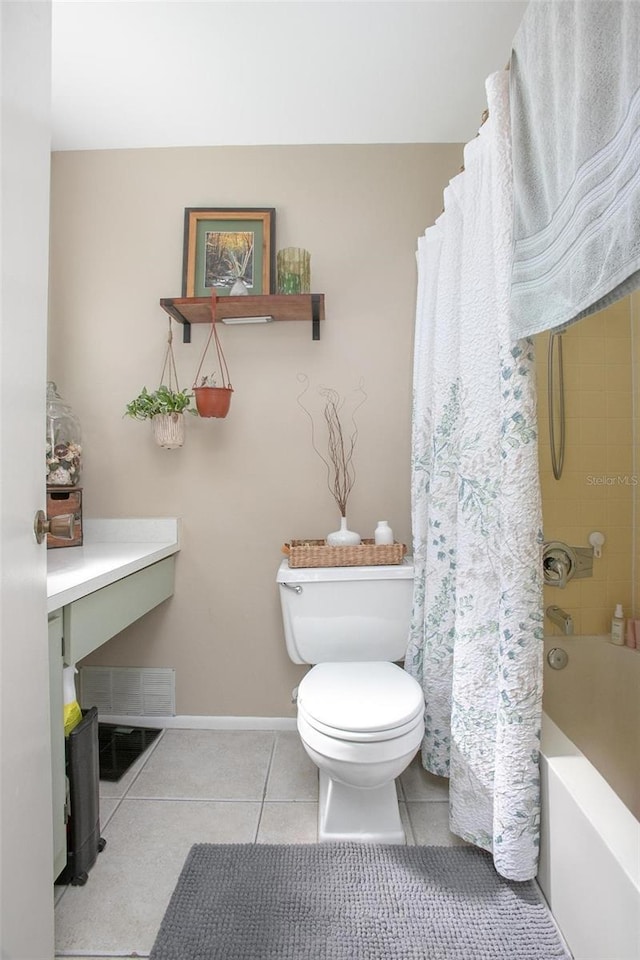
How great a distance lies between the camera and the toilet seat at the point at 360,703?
4.63 ft

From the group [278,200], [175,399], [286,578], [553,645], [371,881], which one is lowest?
[371,881]

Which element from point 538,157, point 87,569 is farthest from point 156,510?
point 538,157

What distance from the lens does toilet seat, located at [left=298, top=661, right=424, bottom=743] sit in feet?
4.63

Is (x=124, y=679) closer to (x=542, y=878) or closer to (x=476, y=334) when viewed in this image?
(x=542, y=878)

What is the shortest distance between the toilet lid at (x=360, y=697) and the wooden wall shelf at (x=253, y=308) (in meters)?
1.31

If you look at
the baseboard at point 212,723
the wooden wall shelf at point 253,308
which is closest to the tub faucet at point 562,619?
the baseboard at point 212,723

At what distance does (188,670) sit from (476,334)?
5.74ft

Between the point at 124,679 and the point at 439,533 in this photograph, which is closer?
the point at 439,533

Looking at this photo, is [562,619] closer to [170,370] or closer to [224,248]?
[170,370]

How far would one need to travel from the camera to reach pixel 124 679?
227 cm

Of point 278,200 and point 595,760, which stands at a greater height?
point 278,200

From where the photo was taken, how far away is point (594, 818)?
1.10 m

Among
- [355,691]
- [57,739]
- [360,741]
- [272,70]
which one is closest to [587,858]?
[360,741]

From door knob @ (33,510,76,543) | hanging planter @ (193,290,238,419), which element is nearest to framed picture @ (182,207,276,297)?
hanging planter @ (193,290,238,419)
